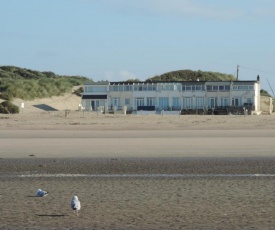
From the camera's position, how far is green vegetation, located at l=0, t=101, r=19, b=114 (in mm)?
47719

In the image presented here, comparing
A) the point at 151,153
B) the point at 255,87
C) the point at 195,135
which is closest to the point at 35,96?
the point at 255,87

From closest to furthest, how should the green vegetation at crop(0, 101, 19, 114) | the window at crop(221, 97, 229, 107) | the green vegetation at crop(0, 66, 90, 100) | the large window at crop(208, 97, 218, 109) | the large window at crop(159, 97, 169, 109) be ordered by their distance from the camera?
1. the green vegetation at crop(0, 101, 19, 114)
2. the green vegetation at crop(0, 66, 90, 100)
3. the window at crop(221, 97, 229, 107)
4. the large window at crop(208, 97, 218, 109)
5. the large window at crop(159, 97, 169, 109)

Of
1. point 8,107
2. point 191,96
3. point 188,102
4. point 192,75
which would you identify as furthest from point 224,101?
point 192,75

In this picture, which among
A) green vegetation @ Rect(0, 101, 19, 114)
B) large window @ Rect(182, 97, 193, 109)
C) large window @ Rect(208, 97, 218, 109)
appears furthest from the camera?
large window @ Rect(182, 97, 193, 109)

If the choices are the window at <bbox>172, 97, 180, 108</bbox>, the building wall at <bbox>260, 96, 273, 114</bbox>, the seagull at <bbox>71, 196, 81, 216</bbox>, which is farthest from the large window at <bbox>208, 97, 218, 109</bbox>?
the seagull at <bbox>71, 196, 81, 216</bbox>

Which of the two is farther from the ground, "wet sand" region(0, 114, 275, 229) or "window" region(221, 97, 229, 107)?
"window" region(221, 97, 229, 107)

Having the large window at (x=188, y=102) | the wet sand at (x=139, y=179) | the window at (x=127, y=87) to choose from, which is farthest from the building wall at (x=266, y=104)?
the wet sand at (x=139, y=179)

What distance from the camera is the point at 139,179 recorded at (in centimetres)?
1435

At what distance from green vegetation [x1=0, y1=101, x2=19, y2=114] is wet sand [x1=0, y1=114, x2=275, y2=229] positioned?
741 inches

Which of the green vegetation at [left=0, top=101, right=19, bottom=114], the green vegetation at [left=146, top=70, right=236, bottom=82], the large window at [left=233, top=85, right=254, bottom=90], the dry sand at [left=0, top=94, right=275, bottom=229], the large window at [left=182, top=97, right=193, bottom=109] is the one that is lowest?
the dry sand at [left=0, top=94, right=275, bottom=229]

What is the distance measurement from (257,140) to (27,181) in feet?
42.4

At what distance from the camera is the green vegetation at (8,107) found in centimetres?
4772

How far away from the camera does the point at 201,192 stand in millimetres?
12297

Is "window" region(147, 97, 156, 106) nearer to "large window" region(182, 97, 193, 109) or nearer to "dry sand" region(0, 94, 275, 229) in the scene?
"large window" region(182, 97, 193, 109)
